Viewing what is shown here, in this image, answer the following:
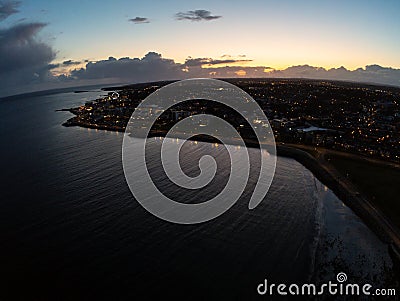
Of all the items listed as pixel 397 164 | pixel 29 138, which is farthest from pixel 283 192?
pixel 29 138

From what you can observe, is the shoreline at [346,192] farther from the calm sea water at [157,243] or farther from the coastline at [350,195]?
the calm sea water at [157,243]

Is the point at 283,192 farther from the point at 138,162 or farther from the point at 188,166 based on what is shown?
the point at 138,162

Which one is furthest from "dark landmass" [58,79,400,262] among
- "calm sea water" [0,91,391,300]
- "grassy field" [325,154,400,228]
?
"calm sea water" [0,91,391,300]

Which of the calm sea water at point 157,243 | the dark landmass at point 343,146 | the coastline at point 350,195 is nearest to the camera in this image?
the calm sea water at point 157,243

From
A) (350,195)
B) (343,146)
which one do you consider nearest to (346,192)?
(350,195)

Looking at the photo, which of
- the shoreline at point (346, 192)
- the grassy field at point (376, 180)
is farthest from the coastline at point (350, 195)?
the grassy field at point (376, 180)
